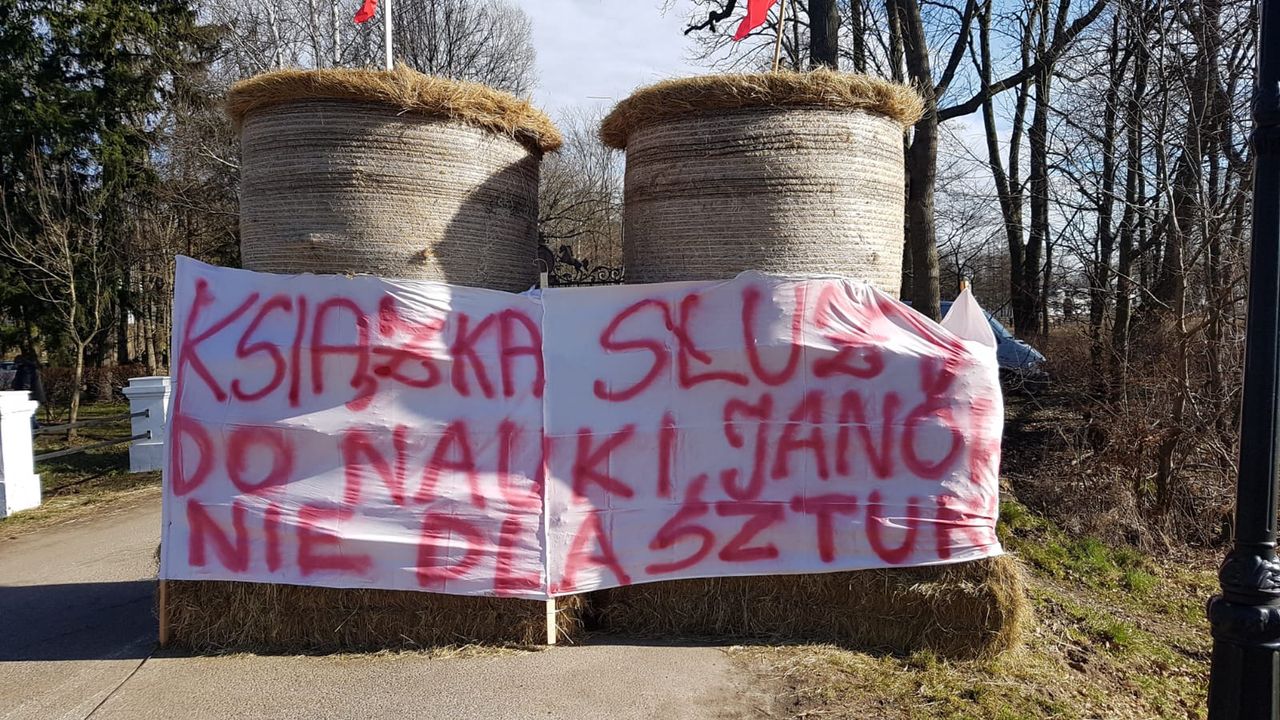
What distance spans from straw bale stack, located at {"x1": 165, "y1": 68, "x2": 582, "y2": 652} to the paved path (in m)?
0.15

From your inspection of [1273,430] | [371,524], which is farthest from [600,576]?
[1273,430]

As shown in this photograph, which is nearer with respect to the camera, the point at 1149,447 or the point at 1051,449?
the point at 1149,447

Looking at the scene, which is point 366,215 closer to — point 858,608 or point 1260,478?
point 858,608

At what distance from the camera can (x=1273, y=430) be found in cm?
279

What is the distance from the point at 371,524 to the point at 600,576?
1084mm

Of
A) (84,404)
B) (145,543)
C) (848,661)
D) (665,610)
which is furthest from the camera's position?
(84,404)

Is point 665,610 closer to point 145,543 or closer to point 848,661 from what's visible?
point 848,661

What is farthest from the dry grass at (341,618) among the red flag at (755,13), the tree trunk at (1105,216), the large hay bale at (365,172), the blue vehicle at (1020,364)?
the tree trunk at (1105,216)

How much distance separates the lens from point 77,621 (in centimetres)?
425

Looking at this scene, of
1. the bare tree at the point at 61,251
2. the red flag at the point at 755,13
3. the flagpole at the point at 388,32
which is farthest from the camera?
the bare tree at the point at 61,251

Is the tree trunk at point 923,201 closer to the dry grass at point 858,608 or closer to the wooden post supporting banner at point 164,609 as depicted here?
the dry grass at point 858,608

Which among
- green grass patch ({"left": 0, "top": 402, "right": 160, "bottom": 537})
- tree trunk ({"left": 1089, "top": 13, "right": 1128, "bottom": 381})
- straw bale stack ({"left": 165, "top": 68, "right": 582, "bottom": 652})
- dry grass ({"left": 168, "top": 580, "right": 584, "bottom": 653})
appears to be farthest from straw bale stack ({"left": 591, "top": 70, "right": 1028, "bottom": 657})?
green grass patch ({"left": 0, "top": 402, "right": 160, "bottom": 537})

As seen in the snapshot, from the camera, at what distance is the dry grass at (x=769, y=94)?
387cm

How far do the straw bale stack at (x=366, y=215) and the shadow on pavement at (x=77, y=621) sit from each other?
39 cm
